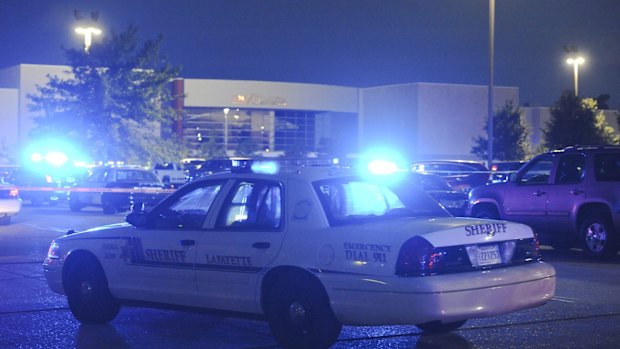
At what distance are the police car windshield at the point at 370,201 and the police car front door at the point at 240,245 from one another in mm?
445

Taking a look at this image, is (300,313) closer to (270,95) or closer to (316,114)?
(270,95)

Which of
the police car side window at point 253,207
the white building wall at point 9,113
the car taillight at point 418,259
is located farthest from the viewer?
the white building wall at point 9,113

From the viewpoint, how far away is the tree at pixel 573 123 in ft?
174

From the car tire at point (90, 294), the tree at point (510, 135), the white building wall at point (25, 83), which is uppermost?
the white building wall at point (25, 83)

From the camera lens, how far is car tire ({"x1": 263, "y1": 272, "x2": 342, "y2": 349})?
7668 mm

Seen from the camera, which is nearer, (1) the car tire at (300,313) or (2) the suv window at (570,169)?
(1) the car tire at (300,313)

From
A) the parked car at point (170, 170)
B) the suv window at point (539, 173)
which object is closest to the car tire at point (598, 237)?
the suv window at point (539, 173)

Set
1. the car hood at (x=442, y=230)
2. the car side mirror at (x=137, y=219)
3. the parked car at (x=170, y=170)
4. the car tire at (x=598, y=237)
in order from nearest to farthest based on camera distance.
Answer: the car hood at (x=442, y=230) < the car side mirror at (x=137, y=219) < the car tire at (x=598, y=237) < the parked car at (x=170, y=170)

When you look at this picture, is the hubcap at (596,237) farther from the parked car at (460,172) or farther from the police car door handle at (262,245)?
the parked car at (460,172)

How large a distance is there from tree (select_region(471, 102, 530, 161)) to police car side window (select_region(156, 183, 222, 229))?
53.1 m

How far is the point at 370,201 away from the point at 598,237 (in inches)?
323

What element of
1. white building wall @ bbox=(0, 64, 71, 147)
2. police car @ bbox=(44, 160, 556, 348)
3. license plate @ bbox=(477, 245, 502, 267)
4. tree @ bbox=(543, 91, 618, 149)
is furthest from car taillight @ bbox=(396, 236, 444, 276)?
white building wall @ bbox=(0, 64, 71, 147)

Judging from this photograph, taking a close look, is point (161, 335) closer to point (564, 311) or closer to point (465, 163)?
point (564, 311)

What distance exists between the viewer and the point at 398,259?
7.32m
